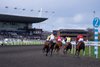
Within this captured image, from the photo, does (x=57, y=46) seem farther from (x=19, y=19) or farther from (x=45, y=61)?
(x=19, y=19)

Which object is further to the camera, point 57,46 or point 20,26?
point 20,26

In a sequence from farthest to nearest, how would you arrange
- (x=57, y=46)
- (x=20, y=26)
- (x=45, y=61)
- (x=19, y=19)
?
(x=20, y=26) < (x=19, y=19) < (x=57, y=46) < (x=45, y=61)

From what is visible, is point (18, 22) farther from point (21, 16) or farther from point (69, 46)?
point (69, 46)

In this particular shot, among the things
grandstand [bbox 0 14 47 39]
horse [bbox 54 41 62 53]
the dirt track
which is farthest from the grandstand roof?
the dirt track

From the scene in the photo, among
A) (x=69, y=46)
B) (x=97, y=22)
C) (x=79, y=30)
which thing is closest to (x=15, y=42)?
(x=69, y=46)

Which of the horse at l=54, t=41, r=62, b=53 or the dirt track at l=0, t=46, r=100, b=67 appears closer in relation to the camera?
the dirt track at l=0, t=46, r=100, b=67

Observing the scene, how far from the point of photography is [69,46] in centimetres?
2711

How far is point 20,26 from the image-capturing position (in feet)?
323

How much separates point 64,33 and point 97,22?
67.5 metres

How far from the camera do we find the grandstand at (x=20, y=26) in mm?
89738

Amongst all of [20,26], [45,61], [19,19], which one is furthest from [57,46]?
[20,26]

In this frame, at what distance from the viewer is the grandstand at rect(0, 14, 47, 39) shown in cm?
8974

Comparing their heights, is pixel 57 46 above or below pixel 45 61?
above

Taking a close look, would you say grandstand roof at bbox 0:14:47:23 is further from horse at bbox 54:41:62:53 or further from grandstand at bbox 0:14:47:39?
horse at bbox 54:41:62:53
